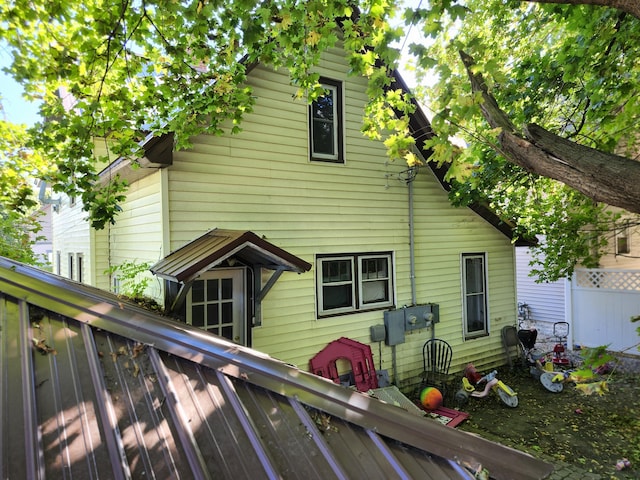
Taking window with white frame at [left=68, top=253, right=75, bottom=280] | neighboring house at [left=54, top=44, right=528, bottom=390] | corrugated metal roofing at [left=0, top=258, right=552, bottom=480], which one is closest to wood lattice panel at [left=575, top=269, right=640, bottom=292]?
neighboring house at [left=54, top=44, right=528, bottom=390]

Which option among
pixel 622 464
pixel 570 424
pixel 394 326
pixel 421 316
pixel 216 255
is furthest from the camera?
pixel 421 316

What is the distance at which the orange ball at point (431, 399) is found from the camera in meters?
7.13

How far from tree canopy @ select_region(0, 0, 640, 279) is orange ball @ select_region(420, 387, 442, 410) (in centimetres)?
452

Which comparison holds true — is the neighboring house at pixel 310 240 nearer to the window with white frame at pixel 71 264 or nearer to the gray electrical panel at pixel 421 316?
the gray electrical panel at pixel 421 316

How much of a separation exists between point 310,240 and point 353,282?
138cm

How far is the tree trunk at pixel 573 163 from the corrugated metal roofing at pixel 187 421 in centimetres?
238

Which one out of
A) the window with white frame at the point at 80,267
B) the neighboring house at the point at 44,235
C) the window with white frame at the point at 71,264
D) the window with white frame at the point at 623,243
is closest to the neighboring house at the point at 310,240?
the window with white frame at the point at 80,267

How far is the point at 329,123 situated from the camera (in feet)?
24.7

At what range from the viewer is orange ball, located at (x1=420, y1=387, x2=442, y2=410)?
281 inches

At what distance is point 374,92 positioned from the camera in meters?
4.04

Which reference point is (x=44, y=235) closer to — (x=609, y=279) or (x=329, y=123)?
(x=329, y=123)

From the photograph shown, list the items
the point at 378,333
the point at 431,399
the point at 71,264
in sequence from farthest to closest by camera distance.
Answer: the point at 71,264 → the point at 378,333 → the point at 431,399

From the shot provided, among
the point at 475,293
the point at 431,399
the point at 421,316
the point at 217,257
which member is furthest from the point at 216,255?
the point at 475,293

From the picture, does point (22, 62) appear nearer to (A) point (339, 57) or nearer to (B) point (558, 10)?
(A) point (339, 57)
